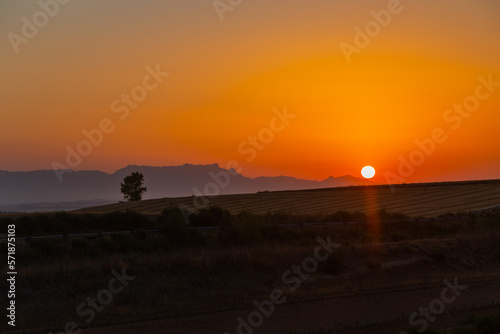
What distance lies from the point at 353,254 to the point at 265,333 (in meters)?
13.0

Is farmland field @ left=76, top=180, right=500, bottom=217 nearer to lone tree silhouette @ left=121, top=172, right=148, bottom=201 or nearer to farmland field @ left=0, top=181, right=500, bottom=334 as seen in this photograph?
farmland field @ left=0, top=181, right=500, bottom=334

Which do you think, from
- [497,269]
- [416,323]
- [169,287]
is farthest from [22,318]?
[497,269]

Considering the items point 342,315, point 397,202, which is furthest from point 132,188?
point 342,315

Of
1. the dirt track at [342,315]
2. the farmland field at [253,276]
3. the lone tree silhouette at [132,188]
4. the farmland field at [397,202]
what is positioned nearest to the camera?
the dirt track at [342,315]

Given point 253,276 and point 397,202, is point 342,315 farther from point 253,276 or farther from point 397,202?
point 397,202

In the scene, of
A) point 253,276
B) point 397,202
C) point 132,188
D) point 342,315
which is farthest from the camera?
point 132,188

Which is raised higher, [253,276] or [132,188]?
[132,188]

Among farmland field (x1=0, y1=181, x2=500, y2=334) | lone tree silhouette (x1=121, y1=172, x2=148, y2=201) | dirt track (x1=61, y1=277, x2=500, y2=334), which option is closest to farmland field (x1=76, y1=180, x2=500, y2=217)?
farmland field (x1=0, y1=181, x2=500, y2=334)

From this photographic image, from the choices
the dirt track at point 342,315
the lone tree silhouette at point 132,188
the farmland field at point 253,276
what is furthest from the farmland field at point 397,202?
the dirt track at point 342,315

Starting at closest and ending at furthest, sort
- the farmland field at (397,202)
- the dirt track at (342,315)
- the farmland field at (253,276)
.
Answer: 1. the dirt track at (342,315)
2. the farmland field at (253,276)
3. the farmland field at (397,202)

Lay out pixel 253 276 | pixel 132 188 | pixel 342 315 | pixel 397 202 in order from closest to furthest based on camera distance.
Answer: pixel 342 315 < pixel 253 276 < pixel 397 202 < pixel 132 188

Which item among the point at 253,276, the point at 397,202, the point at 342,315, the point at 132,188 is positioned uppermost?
the point at 132,188

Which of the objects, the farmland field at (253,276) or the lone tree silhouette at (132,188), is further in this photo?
the lone tree silhouette at (132,188)

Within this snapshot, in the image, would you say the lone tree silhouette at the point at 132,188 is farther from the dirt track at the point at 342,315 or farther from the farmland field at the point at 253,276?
the dirt track at the point at 342,315
